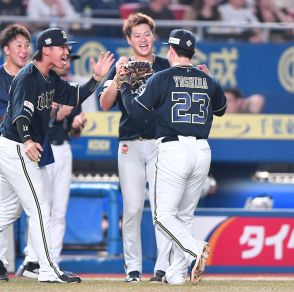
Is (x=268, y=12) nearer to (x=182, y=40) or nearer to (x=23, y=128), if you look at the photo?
(x=182, y=40)

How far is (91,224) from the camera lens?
11.2 meters

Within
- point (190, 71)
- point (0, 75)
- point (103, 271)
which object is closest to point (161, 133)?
point (190, 71)

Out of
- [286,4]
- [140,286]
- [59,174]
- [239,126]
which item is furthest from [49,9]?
[140,286]

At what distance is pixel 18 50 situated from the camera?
344 inches

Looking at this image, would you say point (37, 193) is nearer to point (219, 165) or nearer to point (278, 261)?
point (278, 261)

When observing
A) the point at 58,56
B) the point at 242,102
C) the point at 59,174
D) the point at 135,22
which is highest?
the point at 135,22

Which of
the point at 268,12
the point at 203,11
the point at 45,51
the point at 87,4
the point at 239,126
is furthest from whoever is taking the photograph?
the point at 268,12

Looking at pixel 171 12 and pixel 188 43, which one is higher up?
pixel 171 12

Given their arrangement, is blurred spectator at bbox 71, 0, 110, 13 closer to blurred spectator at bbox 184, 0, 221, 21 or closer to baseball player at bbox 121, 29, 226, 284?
blurred spectator at bbox 184, 0, 221, 21

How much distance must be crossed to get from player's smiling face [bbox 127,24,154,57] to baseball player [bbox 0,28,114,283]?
0.72m

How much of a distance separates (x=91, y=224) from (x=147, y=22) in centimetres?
311

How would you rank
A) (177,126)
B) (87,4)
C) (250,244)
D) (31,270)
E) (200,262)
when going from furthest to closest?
(87,4)
(250,244)
(31,270)
(177,126)
(200,262)

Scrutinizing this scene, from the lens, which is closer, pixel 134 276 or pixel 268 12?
pixel 134 276

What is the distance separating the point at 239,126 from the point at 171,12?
1807 millimetres
